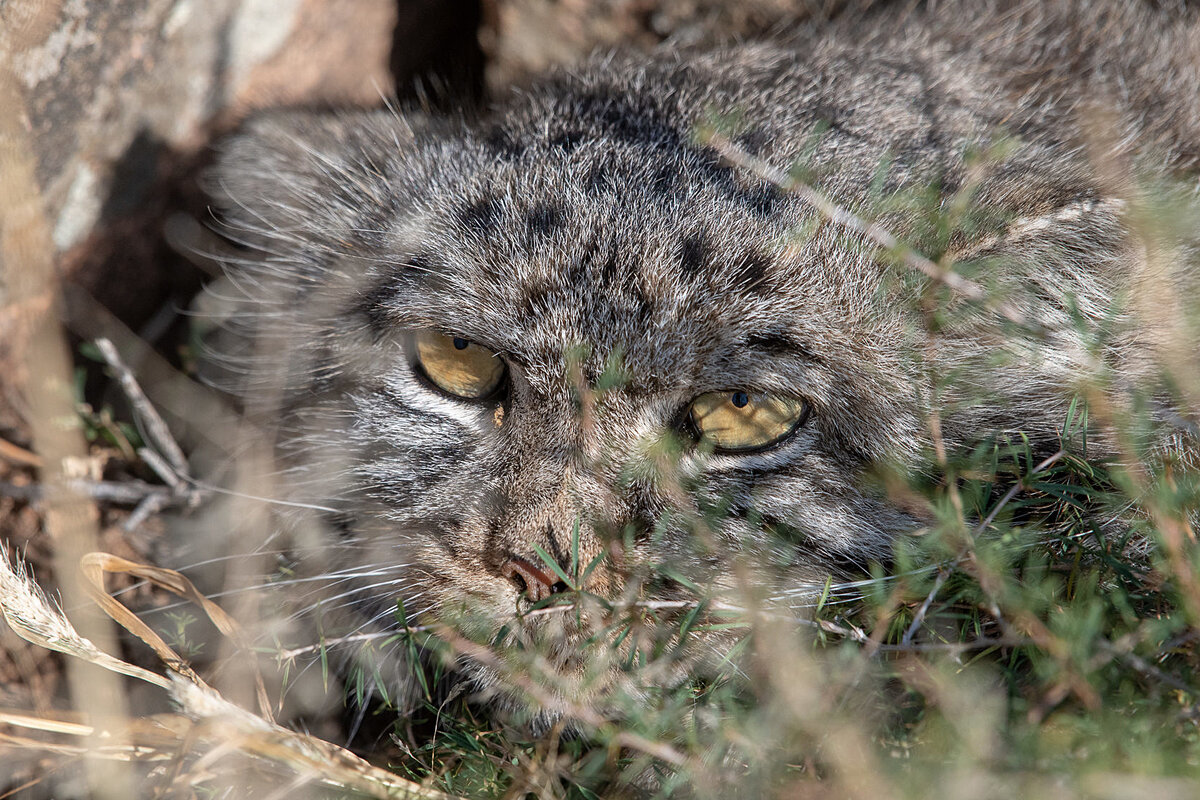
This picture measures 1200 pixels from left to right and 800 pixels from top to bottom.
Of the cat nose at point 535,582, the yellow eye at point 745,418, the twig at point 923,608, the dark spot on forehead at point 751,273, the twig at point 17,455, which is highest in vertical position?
the dark spot on forehead at point 751,273

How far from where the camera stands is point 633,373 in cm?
204

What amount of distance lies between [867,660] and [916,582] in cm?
22

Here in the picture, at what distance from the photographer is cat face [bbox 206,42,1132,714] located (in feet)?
6.61

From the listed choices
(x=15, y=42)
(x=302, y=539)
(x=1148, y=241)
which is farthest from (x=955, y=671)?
(x=15, y=42)

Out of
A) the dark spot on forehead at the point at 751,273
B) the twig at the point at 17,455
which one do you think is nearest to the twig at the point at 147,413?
the twig at the point at 17,455

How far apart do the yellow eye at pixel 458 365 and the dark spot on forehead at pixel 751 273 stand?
60 centimetres

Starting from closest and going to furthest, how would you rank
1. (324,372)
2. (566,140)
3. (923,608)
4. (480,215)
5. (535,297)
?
(923,608) → (535,297) → (480,215) → (566,140) → (324,372)

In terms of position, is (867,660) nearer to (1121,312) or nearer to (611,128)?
(1121,312)

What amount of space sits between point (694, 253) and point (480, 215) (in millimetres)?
512

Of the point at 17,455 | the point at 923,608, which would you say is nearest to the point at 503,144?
the point at 923,608

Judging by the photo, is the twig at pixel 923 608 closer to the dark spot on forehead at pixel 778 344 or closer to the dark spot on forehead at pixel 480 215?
the dark spot on forehead at pixel 778 344

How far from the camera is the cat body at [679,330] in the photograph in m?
2.01

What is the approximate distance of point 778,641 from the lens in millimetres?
1729

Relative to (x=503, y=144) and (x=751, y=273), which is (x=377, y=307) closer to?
(x=503, y=144)
